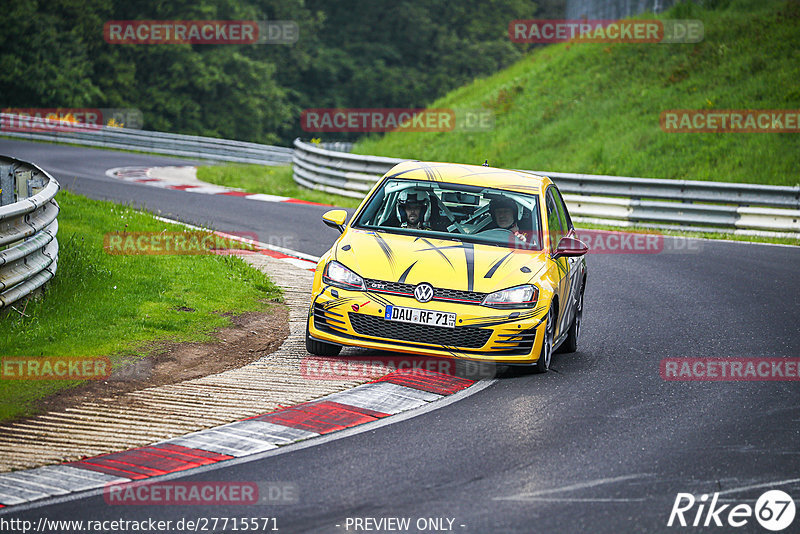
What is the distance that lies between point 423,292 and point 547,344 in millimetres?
1195

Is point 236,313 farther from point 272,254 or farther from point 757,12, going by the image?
point 757,12

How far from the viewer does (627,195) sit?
20.5 metres

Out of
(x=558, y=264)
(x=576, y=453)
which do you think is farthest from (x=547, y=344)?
(x=576, y=453)

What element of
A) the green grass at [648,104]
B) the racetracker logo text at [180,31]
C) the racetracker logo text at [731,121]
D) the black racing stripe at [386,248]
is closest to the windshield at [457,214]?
the black racing stripe at [386,248]

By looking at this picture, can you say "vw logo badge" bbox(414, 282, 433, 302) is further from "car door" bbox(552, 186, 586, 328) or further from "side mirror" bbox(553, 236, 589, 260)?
"car door" bbox(552, 186, 586, 328)

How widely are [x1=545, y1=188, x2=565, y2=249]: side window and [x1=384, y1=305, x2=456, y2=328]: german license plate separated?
1595 millimetres

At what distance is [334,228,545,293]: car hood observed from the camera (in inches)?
326

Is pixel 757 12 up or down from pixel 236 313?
up

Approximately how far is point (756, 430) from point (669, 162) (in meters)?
18.4

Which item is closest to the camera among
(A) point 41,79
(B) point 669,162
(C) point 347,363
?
(C) point 347,363

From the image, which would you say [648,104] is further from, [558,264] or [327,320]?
[327,320]

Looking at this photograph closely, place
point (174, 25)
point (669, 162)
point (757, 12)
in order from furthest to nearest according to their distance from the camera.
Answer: point (174, 25)
point (757, 12)
point (669, 162)

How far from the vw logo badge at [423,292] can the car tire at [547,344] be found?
1.01m

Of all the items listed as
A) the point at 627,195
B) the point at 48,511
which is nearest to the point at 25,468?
the point at 48,511
